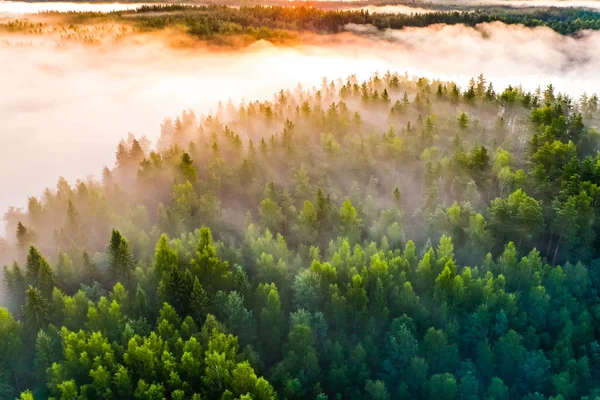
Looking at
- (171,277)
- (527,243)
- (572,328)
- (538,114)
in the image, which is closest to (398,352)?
(572,328)

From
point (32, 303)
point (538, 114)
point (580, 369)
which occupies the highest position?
point (538, 114)

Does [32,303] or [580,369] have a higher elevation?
[32,303]

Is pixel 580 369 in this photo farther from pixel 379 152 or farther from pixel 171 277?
pixel 379 152

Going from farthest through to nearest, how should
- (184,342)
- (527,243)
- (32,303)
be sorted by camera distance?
1. (527,243)
2. (32,303)
3. (184,342)

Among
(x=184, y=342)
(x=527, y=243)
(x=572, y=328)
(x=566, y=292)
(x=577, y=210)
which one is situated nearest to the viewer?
(x=184, y=342)

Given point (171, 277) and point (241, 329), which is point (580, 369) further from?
point (171, 277)

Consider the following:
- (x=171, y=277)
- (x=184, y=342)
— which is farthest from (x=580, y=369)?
(x=171, y=277)

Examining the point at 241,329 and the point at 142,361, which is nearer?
the point at 142,361
